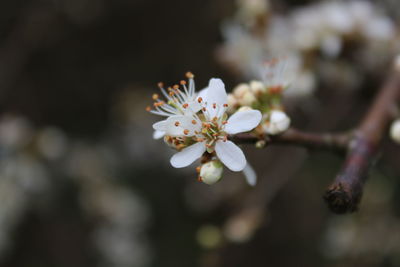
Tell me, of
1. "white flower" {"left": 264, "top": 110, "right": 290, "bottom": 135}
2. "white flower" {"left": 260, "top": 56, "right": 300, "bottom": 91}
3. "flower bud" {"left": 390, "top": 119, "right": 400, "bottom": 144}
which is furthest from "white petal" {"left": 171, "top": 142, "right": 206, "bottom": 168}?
"flower bud" {"left": 390, "top": 119, "right": 400, "bottom": 144}

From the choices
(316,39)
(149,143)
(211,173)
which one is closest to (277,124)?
(211,173)

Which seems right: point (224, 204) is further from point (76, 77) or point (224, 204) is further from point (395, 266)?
point (76, 77)

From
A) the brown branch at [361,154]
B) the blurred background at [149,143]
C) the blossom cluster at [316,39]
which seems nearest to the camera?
the brown branch at [361,154]

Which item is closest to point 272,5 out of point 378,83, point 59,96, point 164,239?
point 378,83

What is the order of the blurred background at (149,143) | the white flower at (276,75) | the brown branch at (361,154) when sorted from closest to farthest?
the brown branch at (361,154)
the white flower at (276,75)
the blurred background at (149,143)

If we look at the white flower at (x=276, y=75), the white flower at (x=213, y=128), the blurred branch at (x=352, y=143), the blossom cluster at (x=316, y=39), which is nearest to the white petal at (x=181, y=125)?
the white flower at (x=213, y=128)

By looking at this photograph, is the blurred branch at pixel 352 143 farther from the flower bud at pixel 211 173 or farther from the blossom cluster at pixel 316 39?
the blossom cluster at pixel 316 39

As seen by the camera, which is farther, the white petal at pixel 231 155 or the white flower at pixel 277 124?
the white flower at pixel 277 124
